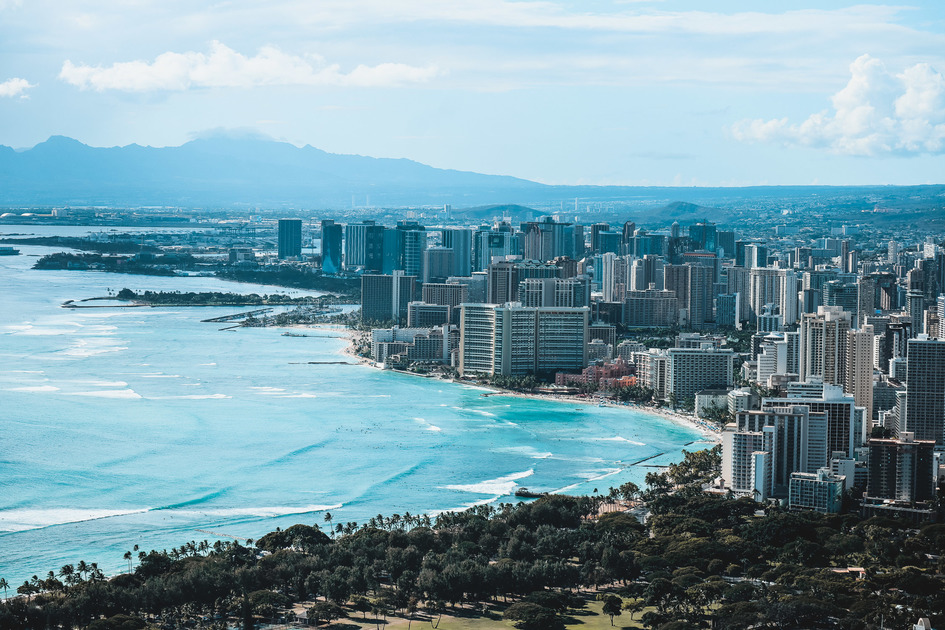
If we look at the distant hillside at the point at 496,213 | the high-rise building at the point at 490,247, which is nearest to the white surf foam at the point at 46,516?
the high-rise building at the point at 490,247

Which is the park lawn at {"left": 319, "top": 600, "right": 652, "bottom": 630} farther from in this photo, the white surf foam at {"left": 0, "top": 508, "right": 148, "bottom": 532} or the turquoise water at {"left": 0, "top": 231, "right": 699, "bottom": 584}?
Result: the white surf foam at {"left": 0, "top": 508, "right": 148, "bottom": 532}

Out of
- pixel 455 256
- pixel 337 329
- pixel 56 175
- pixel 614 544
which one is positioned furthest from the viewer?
pixel 56 175

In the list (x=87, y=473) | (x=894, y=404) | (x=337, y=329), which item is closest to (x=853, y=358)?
(x=894, y=404)

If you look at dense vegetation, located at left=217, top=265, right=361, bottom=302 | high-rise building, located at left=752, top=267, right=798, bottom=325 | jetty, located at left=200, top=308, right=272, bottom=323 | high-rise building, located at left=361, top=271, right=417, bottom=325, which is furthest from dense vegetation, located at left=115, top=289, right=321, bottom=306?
high-rise building, located at left=752, top=267, right=798, bottom=325

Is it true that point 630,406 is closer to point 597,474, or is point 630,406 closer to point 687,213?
point 597,474

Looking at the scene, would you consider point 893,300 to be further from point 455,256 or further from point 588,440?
point 455,256

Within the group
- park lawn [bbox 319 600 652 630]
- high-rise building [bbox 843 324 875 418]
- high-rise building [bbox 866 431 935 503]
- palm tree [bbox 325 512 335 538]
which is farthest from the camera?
high-rise building [bbox 843 324 875 418]

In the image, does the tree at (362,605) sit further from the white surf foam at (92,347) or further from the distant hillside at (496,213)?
the distant hillside at (496,213)
